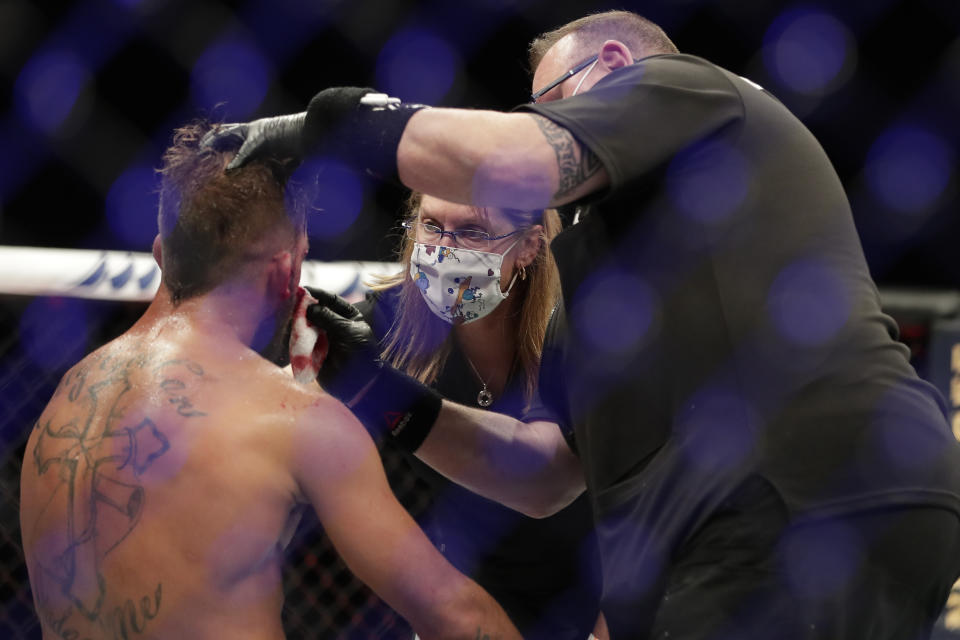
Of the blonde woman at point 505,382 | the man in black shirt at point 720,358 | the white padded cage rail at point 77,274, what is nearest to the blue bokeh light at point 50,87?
the white padded cage rail at point 77,274

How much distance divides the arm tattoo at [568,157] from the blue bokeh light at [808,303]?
0.86 ft

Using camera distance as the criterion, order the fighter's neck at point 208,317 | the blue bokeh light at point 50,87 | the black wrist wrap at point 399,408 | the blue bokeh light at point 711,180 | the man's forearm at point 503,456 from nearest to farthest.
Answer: the blue bokeh light at point 711,180 < the fighter's neck at point 208,317 < the black wrist wrap at point 399,408 < the man's forearm at point 503,456 < the blue bokeh light at point 50,87

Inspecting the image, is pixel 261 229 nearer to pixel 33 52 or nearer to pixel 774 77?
pixel 33 52

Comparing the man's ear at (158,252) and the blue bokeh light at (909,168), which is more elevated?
the man's ear at (158,252)

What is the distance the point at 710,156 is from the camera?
1204mm

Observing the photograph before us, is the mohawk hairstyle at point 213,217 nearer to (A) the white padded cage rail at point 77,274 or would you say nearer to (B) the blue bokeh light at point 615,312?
(B) the blue bokeh light at point 615,312

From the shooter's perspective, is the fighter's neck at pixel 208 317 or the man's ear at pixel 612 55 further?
the man's ear at pixel 612 55

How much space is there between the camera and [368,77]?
2.86m

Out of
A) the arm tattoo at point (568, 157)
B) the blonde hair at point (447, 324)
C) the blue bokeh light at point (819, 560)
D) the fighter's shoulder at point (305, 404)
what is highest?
the arm tattoo at point (568, 157)

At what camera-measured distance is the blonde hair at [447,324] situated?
6.62ft

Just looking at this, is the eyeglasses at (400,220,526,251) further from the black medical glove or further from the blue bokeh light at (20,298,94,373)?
the blue bokeh light at (20,298,94,373)

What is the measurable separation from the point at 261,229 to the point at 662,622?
2.33 ft

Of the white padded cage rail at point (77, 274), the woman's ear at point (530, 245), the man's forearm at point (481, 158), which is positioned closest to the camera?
the man's forearm at point (481, 158)

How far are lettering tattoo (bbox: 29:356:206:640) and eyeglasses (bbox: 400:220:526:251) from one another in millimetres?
702
